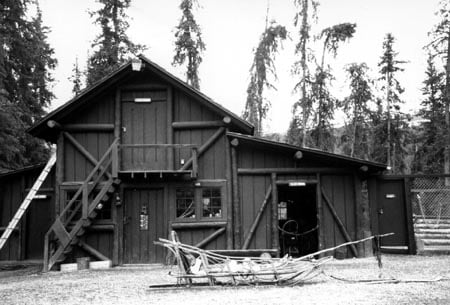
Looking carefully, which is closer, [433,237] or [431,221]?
[433,237]

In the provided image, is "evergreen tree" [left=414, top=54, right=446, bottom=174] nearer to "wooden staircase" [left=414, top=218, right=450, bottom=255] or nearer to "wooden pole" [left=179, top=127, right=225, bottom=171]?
"wooden staircase" [left=414, top=218, right=450, bottom=255]

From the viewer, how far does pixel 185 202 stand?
1506cm

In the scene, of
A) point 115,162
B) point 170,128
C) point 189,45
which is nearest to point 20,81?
point 189,45

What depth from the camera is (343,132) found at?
109 feet

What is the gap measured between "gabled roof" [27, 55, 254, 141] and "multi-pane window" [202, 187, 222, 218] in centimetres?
217

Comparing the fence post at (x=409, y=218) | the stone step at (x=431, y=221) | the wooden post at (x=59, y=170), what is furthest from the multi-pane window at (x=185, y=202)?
the stone step at (x=431, y=221)

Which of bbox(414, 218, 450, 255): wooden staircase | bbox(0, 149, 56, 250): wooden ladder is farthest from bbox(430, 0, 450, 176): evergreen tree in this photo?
bbox(0, 149, 56, 250): wooden ladder

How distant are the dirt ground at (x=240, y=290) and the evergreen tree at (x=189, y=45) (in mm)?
18833

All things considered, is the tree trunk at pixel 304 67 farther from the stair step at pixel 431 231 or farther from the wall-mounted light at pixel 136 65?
the wall-mounted light at pixel 136 65

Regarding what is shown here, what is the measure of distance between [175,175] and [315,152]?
4.15m

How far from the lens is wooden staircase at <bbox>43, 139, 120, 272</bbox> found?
548 inches

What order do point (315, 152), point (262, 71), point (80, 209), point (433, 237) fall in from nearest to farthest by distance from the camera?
point (315, 152), point (80, 209), point (433, 237), point (262, 71)

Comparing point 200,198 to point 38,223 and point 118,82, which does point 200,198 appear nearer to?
point 118,82

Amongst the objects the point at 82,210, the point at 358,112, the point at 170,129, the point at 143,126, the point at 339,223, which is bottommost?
the point at 339,223
